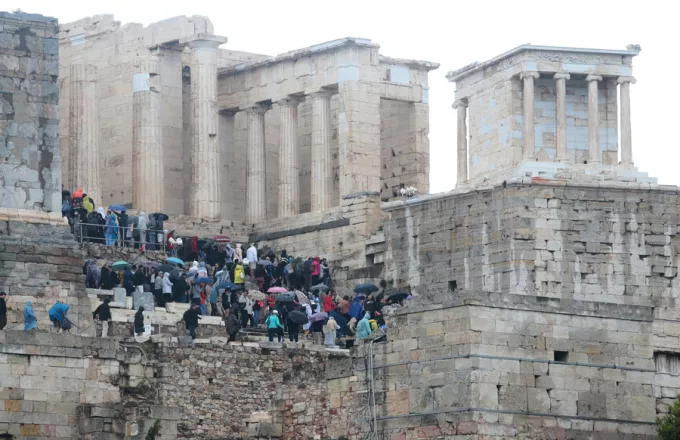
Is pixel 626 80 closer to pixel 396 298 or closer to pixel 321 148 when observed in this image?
pixel 396 298

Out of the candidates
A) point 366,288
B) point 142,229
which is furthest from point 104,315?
point 366,288

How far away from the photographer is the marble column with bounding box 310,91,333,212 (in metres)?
91.7

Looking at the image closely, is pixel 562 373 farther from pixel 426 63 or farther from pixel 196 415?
pixel 426 63

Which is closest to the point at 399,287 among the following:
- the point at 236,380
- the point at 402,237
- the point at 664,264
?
the point at 402,237

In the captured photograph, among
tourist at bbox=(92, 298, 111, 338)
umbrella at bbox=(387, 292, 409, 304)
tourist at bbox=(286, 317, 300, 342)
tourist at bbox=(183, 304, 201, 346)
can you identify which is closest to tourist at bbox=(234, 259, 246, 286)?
umbrella at bbox=(387, 292, 409, 304)

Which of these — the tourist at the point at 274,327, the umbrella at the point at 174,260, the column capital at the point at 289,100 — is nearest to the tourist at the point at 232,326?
the tourist at the point at 274,327

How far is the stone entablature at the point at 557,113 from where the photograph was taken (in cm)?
8188

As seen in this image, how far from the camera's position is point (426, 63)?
94125 mm

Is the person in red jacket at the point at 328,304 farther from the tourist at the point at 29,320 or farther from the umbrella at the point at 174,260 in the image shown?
the tourist at the point at 29,320

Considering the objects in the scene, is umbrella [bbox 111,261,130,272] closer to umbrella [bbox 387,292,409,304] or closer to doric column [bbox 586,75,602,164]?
umbrella [bbox 387,292,409,304]

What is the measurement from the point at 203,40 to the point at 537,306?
99.4 ft

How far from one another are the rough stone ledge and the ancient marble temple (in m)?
24.1

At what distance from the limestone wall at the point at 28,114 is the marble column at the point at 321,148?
19.5m

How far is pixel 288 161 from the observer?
93.0 m
